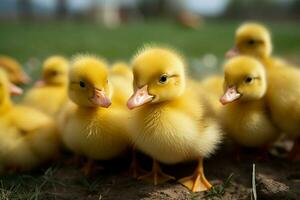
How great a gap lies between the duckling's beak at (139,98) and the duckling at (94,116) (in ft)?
0.82

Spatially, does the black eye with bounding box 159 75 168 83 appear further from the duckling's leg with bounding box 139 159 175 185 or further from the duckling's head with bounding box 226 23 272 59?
the duckling's head with bounding box 226 23 272 59

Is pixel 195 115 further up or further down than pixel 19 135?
further up

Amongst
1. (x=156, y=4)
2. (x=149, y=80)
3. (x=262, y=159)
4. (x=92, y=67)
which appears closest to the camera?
(x=149, y=80)

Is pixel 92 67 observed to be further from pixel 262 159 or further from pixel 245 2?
pixel 245 2

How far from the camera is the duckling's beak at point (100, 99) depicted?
2420mm

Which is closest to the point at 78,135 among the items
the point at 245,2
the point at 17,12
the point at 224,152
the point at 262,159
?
the point at 224,152

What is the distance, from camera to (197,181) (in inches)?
93.3

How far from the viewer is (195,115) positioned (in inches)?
93.2

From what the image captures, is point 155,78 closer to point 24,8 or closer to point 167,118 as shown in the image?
point 167,118

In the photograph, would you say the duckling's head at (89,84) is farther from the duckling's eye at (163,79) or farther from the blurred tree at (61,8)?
the blurred tree at (61,8)

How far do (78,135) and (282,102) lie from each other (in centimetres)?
128

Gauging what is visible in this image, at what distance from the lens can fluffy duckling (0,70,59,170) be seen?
9.05 ft

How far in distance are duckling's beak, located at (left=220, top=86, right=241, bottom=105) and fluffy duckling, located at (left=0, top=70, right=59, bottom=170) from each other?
1.23 metres

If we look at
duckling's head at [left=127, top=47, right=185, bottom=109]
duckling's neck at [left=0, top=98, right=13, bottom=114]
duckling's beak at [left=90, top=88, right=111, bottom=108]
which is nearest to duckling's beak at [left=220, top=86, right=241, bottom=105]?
duckling's head at [left=127, top=47, right=185, bottom=109]
